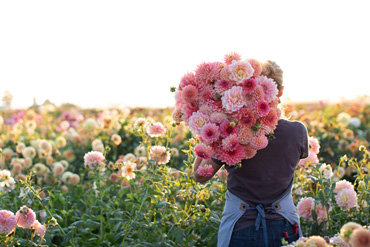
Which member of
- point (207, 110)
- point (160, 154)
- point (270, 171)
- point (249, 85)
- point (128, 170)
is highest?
point (249, 85)

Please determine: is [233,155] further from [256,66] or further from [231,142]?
[256,66]

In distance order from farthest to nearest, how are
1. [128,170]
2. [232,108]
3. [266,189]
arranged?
1. [128,170]
2. [266,189]
3. [232,108]

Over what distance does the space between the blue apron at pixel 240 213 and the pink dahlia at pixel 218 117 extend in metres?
0.43

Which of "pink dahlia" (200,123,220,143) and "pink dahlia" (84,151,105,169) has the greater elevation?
"pink dahlia" (200,123,220,143)

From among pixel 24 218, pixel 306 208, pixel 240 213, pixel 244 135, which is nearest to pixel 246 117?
pixel 244 135

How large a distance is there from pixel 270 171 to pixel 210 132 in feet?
1.24

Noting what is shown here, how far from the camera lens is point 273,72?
2.13 m

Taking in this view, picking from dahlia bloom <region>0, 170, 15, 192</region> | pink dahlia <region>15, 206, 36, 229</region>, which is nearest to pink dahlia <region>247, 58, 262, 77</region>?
pink dahlia <region>15, 206, 36, 229</region>

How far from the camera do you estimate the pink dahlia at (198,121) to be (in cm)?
199

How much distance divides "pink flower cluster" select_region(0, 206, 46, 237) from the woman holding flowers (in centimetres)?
95

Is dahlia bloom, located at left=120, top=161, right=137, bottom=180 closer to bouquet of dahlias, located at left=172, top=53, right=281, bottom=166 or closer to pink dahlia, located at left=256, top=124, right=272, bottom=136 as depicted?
bouquet of dahlias, located at left=172, top=53, right=281, bottom=166

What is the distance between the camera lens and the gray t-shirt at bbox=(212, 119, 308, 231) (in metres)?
2.11

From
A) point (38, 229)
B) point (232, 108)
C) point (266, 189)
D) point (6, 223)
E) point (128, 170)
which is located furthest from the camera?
point (128, 170)

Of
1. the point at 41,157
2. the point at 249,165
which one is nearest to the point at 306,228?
the point at 249,165
